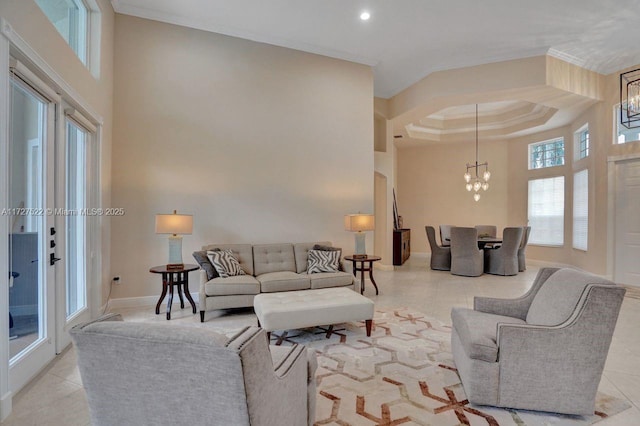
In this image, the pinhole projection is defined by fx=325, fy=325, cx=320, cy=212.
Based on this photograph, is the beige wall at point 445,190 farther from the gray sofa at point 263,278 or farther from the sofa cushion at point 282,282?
the sofa cushion at point 282,282

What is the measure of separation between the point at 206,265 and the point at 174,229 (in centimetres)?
59

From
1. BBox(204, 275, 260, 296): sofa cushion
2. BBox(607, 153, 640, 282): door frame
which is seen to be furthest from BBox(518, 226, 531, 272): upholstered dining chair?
BBox(204, 275, 260, 296): sofa cushion

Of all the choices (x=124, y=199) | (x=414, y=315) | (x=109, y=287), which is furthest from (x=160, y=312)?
(x=414, y=315)

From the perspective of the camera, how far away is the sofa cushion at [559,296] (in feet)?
6.56

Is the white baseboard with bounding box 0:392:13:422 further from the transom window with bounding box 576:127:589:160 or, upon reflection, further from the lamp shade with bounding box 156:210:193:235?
the transom window with bounding box 576:127:589:160

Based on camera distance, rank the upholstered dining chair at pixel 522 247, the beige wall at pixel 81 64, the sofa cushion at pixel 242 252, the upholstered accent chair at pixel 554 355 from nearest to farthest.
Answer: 1. the upholstered accent chair at pixel 554 355
2. the beige wall at pixel 81 64
3. the sofa cushion at pixel 242 252
4. the upholstered dining chair at pixel 522 247

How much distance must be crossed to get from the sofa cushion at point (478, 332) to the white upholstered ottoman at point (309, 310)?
37.0 inches

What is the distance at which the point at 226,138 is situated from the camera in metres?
4.89

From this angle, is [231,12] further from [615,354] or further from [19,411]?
[615,354]

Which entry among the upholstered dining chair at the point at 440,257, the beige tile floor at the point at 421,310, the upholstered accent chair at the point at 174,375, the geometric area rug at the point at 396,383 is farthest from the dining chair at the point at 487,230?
the upholstered accent chair at the point at 174,375

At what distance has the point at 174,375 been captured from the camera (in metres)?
1.10

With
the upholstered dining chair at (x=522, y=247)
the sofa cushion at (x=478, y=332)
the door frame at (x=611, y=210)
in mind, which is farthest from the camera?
the upholstered dining chair at (x=522, y=247)

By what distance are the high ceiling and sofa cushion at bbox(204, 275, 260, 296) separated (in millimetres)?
3602

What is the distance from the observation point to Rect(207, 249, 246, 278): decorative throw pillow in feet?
13.6
